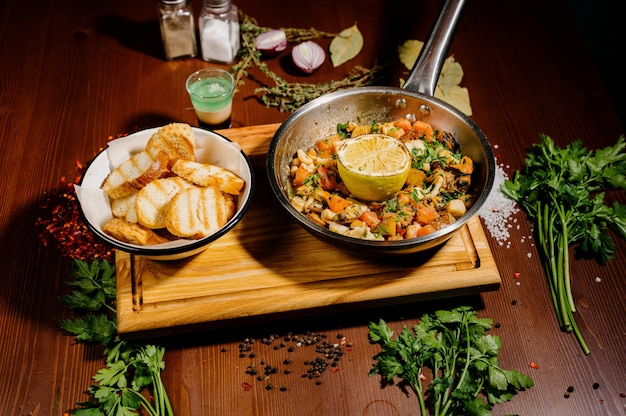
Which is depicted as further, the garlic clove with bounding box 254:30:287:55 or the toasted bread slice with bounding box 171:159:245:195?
the garlic clove with bounding box 254:30:287:55

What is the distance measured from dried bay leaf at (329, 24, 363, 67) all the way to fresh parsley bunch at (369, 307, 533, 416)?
142cm

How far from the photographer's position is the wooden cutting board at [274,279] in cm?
178

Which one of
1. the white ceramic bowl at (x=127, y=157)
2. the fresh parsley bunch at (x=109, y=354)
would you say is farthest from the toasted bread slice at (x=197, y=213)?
the fresh parsley bunch at (x=109, y=354)

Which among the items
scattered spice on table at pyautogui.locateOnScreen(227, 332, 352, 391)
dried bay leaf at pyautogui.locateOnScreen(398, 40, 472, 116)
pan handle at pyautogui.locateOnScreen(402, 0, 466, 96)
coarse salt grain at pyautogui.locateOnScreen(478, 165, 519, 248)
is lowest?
scattered spice on table at pyautogui.locateOnScreen(227, 332, 352, 391)

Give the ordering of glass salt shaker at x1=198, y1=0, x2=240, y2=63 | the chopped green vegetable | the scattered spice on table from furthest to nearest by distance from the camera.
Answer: glass salt shaker at x1=198, y1=0, x2=240, y2=63, the chopped green vegetable, the scattered spice on table

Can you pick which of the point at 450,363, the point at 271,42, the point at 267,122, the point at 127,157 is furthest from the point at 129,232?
the point at 271,42

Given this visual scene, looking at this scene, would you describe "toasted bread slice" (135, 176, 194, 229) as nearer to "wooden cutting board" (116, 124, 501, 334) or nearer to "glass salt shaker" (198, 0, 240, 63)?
"wooden cutting board" (116, 124, 501, 334)

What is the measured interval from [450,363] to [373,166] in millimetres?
658

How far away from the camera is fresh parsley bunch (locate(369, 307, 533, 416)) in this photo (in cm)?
174

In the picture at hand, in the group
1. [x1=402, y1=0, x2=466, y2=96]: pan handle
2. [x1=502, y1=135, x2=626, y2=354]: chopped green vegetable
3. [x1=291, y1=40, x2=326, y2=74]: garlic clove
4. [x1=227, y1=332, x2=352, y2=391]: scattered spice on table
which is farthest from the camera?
[x1=291, y1=40, x2=326, y2=74]: garlic clove

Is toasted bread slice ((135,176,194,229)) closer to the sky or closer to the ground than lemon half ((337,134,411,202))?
closer to the ground

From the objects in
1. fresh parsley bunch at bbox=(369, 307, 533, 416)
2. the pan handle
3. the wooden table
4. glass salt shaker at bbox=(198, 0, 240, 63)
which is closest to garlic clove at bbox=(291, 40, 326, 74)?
the wooden table

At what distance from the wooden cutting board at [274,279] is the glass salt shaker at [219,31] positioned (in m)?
1.09

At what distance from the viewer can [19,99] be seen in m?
2.62
